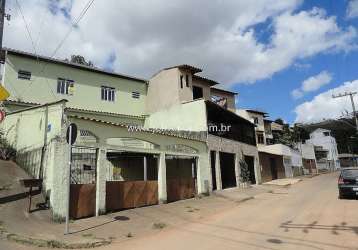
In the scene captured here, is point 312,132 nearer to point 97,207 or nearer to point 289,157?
point 289,157

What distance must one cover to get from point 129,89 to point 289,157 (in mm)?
26900

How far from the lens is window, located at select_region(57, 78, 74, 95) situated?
28.0 m

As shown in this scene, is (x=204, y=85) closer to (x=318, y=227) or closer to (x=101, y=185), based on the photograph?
(x=101, y=185)

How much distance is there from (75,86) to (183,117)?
977 cm

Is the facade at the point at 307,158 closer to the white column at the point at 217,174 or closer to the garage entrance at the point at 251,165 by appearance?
the garage entrance at the point at 251,165

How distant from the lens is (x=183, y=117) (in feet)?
89.5

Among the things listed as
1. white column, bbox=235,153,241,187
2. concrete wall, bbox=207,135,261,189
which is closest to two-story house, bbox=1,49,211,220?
concrete wall, bbox=207,135,261,189

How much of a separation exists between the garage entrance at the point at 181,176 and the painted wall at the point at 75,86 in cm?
1105

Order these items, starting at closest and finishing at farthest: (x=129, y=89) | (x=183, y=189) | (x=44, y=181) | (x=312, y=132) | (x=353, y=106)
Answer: (x=44, y=181) < (x=183, y=189) < (x=129, y=89) < (x=353, y=106) < (x=312, y=132)

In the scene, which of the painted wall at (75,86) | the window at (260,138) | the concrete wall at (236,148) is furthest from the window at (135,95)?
the window at (260,138)

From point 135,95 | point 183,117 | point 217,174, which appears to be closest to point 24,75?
point 135,95

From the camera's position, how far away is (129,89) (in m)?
32.8

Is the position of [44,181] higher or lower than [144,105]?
lower

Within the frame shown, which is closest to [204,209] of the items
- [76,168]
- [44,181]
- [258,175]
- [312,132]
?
[76,168]
